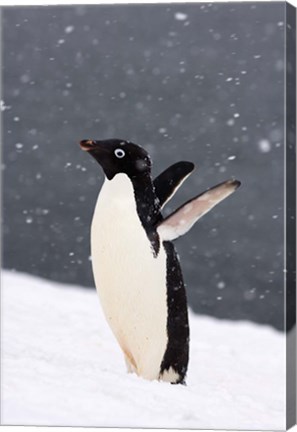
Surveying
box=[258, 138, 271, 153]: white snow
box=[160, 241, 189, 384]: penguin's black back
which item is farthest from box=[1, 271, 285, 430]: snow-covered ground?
box=[258, 138, 271, 153]: white snow

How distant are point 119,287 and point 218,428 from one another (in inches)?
22.2

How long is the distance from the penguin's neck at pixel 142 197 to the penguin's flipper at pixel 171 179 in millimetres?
39

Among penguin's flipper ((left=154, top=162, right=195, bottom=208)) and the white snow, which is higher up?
the white snow

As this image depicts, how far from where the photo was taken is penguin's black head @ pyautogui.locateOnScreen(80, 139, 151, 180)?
4.28 m

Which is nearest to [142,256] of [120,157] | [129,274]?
[129,274]

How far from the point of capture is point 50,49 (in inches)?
174

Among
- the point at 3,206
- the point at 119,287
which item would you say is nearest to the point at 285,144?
the point at 119,287

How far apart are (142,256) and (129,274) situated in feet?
0.24

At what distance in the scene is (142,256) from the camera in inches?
167

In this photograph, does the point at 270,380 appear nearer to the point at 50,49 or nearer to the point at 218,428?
the point at 218,428

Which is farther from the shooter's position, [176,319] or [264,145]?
[176,319]

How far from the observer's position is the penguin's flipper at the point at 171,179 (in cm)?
428

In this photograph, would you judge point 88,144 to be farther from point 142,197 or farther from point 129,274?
point 129,274

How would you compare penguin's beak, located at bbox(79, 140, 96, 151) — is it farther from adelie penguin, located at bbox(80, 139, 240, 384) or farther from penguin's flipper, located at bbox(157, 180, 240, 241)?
penguin's flipper, located at bbox(157, 180, 240, 241)
